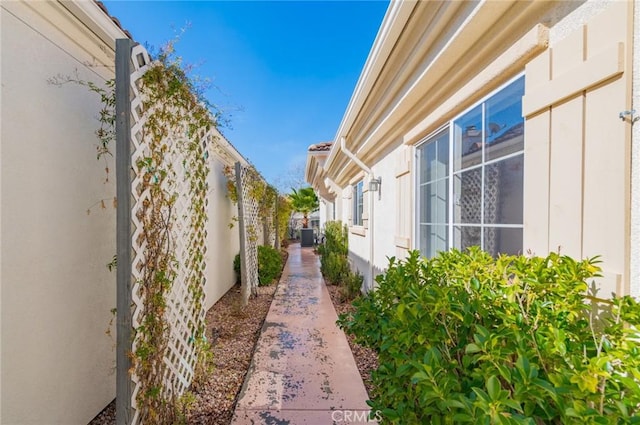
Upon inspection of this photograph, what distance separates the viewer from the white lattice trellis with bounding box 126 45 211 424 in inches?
93.1

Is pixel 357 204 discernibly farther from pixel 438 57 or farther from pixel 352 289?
pixel 438 57

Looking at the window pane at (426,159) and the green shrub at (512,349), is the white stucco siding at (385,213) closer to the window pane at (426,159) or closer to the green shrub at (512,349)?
the window pane at (426,159)

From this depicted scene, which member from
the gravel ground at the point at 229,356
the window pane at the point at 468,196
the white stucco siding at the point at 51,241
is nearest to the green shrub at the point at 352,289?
the gravel ground at the point at 229,356

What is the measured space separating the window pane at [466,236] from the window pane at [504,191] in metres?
0.21

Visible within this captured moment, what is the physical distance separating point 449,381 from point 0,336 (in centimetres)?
291

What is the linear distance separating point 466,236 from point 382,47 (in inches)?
95.3

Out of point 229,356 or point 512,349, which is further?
point 229,356

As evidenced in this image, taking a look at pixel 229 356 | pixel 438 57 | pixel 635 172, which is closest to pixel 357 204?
pixel 229 356

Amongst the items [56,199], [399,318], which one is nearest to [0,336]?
[56,199]

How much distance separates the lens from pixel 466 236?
2.88 m

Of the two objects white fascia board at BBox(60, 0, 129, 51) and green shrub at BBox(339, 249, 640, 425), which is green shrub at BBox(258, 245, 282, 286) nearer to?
white fascia board at BBox(60, 0, 129, 51)

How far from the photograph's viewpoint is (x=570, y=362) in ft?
3.54

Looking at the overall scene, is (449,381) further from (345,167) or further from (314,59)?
(314,59)

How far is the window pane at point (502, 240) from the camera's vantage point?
2232 millimetres
